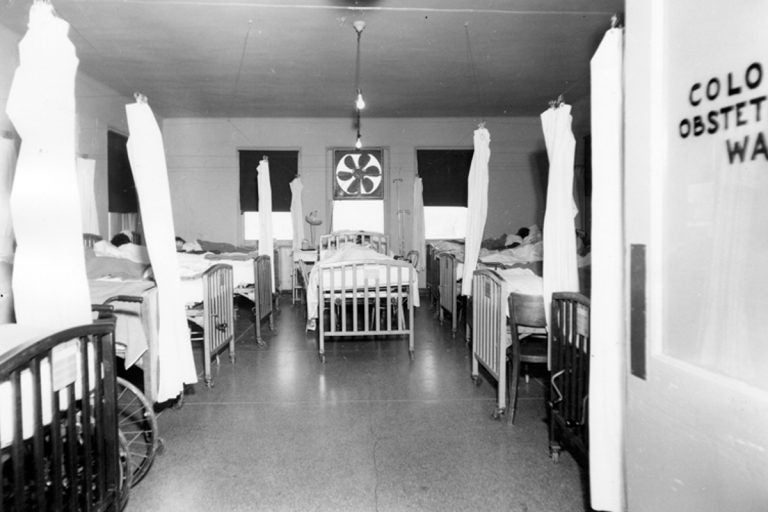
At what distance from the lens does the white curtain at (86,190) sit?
5984mm

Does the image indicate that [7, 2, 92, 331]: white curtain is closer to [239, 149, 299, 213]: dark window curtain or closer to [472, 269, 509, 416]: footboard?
[472, 269, 509, 416]: footboard

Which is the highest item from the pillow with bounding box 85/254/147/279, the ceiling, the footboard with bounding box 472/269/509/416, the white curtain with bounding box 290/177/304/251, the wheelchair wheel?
the ceiling

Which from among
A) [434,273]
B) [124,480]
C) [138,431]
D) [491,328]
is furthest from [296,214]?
[124,480]

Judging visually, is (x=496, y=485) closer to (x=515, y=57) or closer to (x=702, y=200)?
(x=702, y=200)

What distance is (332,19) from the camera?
4.89 meters

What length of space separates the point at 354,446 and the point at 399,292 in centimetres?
201

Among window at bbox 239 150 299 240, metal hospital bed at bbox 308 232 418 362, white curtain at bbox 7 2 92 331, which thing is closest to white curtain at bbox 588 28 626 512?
white curtain at bbox 7 2 92 331

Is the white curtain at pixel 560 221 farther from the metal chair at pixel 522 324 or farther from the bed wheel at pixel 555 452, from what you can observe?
the bed wheel at pixel 555 452

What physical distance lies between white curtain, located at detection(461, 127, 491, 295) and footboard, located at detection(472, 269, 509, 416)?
87cm

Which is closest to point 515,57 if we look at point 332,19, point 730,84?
point 332,19

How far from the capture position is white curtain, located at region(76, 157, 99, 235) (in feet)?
19.6

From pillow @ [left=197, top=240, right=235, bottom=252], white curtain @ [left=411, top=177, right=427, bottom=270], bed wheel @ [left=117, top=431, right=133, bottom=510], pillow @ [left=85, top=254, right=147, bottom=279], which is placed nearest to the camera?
bed wheel @ [left=117, top=431, right=133, bottom=510]

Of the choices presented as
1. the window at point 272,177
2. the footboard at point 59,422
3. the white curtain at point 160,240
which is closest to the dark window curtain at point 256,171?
the window at point 272,177

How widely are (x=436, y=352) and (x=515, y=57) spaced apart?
3.76 meters
